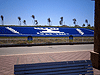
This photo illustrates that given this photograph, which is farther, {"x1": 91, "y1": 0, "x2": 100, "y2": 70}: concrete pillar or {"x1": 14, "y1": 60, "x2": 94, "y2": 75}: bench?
{"x1": 91, "y1": 0, "x2": 100, "y2": 70}: concrete pillar

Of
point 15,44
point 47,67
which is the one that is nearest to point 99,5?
point 47,67

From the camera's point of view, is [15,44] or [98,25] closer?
[98,25]

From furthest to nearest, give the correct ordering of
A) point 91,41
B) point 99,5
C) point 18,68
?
point 91,41, point 99,5, point 18,68

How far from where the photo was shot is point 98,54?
16.0ft

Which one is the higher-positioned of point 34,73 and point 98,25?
point 98,25

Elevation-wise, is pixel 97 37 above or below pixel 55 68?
above

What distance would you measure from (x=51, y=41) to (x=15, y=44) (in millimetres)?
6126

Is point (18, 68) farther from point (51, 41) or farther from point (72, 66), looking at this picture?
point (51, 41)

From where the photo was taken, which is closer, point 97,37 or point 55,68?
point 55,68

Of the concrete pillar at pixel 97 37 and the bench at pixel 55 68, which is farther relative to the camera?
the concrete pillar at pixel 97 37

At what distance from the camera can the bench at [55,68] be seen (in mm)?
2623

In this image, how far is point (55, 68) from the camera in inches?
112

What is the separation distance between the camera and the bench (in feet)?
8.61

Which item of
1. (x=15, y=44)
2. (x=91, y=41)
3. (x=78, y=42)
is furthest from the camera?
(x=91, y=41)
